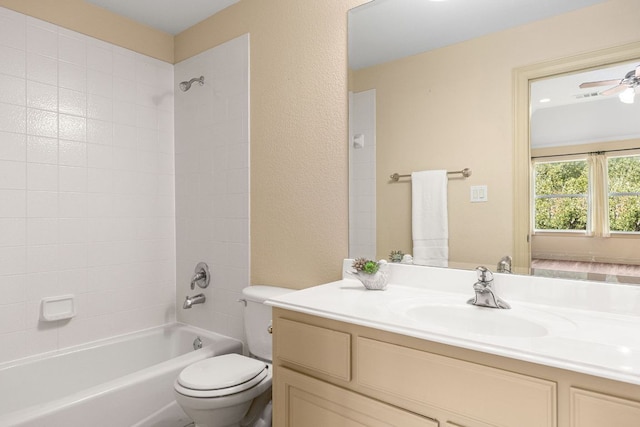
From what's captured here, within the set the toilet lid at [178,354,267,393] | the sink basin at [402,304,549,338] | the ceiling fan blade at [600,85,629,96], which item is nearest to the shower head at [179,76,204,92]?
the toilet lid at [178,354,267,393]

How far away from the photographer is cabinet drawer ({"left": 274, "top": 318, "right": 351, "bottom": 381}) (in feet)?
3.67

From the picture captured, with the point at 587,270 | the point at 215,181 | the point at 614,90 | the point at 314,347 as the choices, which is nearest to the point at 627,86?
the point at 614,90

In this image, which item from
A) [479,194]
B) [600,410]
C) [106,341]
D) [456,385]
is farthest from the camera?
[106,341]

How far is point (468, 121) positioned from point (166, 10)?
78.3 inches

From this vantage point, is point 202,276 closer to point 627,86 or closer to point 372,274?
point 372,274

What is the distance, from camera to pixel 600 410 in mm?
743

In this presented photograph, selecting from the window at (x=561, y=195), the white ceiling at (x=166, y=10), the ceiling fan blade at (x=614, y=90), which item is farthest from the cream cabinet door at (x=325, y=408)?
the white ceiling at (x=166, y=10)

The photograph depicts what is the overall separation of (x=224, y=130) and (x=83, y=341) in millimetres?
1511

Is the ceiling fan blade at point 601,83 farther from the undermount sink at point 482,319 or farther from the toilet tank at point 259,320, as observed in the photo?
the toilet tank at point 259,320

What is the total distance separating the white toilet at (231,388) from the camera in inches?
56.7

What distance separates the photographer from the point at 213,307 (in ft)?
7.79

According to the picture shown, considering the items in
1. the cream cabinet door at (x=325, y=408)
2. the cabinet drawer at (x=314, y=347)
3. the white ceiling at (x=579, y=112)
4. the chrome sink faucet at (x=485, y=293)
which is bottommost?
the cream cabinet door at (x=325, y=408)

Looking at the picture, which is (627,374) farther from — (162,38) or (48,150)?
(162,38)

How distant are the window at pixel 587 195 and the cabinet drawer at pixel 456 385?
658mm
